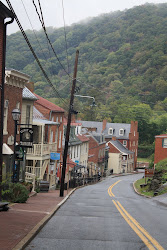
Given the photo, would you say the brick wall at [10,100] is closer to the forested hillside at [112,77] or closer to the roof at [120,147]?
the roof at [120,147]

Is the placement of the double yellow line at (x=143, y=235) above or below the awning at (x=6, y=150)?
below

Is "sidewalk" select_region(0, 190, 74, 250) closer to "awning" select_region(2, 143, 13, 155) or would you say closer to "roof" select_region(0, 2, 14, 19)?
"roof" select_region(0, 2, 14, 19)

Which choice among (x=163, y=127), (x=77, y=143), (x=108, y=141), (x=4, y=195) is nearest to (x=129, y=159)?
(x=108, y=141)

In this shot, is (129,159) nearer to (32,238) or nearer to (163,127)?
(163,127)

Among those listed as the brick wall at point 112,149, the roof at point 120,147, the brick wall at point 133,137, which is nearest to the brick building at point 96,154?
the brick wall at point 112,149

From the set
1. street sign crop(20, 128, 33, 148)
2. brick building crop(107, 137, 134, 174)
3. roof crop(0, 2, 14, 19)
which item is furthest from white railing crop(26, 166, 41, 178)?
brick building crop(107, 137, 134, 174)

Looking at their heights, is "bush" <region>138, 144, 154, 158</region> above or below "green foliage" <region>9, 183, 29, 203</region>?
above

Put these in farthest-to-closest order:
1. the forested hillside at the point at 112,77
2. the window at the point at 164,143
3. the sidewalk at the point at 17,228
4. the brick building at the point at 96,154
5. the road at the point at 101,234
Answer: the forested hillside at the point at 112,77, the brick building at the point at 96,154, the window at the point at 164,143, the road at the point at 101,234, the sidewalk at the point at 17,228

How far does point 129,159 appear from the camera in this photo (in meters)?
101

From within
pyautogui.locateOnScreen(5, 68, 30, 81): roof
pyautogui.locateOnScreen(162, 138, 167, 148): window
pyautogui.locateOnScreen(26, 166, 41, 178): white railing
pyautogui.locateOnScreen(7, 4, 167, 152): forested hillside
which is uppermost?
pyautogui.locateOnScreen(7, 4, 167, 152): forested hillside

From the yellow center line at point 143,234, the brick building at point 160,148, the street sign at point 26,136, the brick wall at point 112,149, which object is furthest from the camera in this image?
the brick wall at point 112,149

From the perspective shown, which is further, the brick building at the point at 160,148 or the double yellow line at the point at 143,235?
the brick building at the point at 160,148

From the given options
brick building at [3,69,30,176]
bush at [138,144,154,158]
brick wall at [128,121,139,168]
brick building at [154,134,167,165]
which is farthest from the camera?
bush at [138,144,154,158]

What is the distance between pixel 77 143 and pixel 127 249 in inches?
2045
